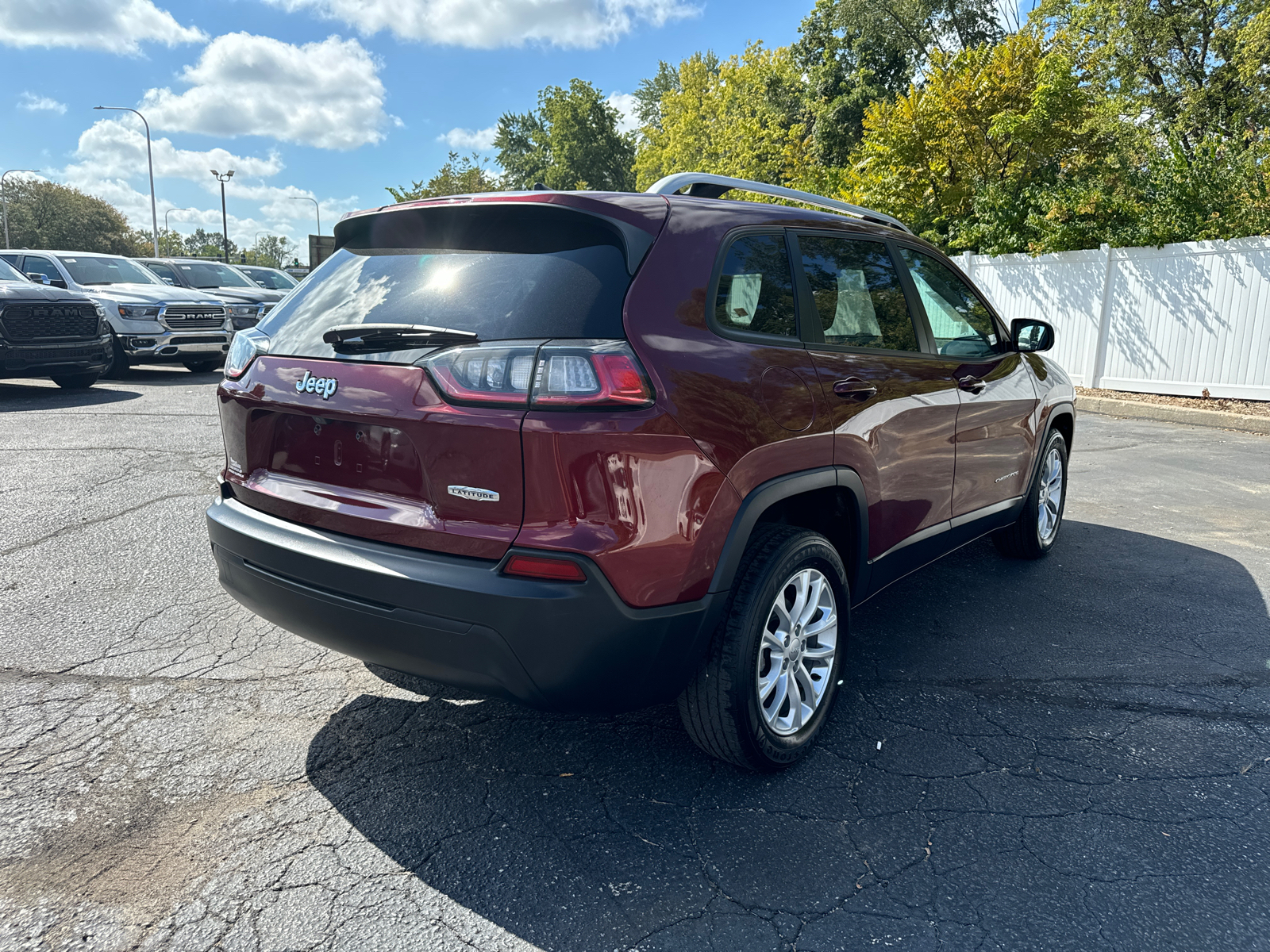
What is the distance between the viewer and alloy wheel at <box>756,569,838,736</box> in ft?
8.86

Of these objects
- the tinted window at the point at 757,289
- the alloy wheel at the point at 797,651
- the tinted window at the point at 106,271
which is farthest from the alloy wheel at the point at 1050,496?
the tinted window at the point at 106,271

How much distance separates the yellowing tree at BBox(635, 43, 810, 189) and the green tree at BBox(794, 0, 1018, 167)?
4.75 feet

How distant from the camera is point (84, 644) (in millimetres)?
3643

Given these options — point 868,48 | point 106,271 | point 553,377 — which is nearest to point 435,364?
point 553,377

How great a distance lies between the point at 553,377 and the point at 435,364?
342 millimetres

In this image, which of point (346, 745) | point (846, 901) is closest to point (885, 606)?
point (846, 901)

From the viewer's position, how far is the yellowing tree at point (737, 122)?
31.8 m

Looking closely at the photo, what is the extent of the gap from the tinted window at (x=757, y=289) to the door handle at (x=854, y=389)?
0.80ft

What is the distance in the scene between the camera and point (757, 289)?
8.94ft

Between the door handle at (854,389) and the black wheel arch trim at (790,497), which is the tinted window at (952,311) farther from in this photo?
the black wheel arch trim at (790,497)

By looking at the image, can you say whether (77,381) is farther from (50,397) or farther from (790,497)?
(790,497)

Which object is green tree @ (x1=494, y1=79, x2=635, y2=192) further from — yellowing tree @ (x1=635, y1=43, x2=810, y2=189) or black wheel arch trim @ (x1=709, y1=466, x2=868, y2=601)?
black wheel arch trim @ (x1=709, y1=466, x2=868, y2=601)

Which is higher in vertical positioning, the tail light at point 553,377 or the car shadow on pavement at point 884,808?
the tail light at point 553,377

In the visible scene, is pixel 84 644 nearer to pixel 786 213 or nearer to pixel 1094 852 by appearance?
pixel 786 213
